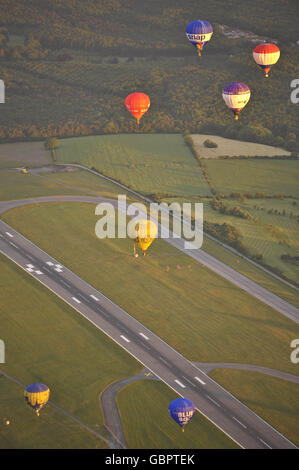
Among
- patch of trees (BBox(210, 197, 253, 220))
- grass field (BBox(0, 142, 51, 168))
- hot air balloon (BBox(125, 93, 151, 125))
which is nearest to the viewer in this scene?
patch of trees (BBox(210, 197, 253, 220))

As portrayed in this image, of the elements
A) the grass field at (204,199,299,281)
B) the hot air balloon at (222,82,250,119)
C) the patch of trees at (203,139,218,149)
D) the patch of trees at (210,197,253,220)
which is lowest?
the grass field at (204,199,299,281)

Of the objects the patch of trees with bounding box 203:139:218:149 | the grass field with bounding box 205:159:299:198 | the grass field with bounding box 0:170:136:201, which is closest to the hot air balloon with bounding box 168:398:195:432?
the grass field with bounding box 0:170:136:201

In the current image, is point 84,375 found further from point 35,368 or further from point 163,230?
point 163,230

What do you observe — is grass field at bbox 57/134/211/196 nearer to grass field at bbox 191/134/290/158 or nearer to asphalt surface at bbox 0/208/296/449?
grass field at bbox 191/134/290/158

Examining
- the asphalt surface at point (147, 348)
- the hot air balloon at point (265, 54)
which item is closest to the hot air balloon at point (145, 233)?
the asphalt surface at point (147, 348)

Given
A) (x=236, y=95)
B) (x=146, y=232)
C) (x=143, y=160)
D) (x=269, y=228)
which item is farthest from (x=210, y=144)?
(x=146, y=232)

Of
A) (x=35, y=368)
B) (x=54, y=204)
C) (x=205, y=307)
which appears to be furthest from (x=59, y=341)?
(x=54, y=204)

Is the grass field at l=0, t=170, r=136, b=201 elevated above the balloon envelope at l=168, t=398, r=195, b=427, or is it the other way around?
the grass field at l=0, t=170, r=136, b=201

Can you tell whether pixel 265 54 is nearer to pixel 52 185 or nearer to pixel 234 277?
pixel 52 185
